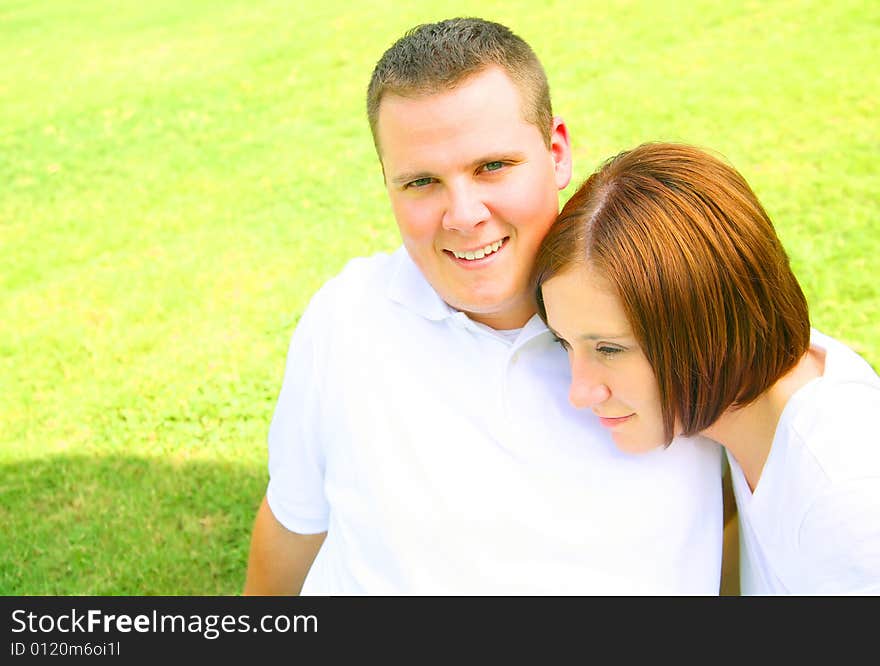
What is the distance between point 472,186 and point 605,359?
477mm

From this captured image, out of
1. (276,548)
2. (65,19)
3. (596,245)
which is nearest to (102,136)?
(65,19)

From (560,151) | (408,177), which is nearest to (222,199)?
(560,151)

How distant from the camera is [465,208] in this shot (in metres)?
2.00

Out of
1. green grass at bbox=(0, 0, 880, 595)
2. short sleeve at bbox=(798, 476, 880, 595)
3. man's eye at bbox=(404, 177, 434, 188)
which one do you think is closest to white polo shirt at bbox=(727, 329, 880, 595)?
short sleeve at bbox=(798, 476, 880, 595)

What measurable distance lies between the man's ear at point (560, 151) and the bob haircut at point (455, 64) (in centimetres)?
3

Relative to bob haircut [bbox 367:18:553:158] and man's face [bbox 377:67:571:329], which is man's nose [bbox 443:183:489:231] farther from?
bob haircut [bbox 367:18:553:158]

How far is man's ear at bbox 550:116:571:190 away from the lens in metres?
2.26

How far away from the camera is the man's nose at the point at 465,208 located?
2.00 m

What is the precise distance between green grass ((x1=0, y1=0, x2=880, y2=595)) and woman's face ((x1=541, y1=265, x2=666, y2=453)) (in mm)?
2393

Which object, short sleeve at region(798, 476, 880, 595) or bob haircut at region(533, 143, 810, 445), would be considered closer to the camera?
short sleeve at region(798, 476, 880, 595)

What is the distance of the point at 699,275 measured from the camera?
184cm

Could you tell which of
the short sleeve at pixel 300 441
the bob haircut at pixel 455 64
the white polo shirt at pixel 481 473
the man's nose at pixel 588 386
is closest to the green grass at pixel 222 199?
the short sleeve at pixel 300 441

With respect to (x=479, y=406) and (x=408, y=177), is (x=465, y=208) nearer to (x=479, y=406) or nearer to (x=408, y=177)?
(x=408, y=177)
